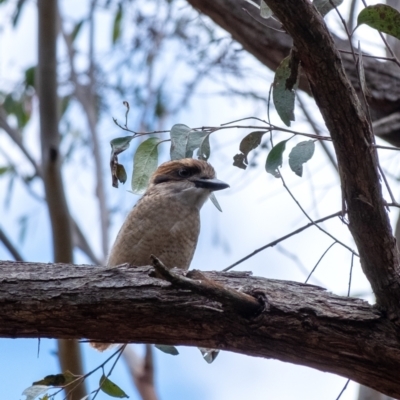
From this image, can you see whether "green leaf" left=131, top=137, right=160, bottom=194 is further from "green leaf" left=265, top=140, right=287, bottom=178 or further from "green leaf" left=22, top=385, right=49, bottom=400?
"green leaf" left=22, top=385, right=49, bottom=400

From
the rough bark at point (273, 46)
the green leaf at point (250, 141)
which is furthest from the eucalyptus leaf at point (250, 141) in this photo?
the rough bark at point (273, 46)

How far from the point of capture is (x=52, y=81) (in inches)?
161

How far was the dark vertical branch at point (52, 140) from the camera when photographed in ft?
13.1

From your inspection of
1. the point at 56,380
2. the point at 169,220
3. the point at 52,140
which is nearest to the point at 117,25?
the point at 52,140

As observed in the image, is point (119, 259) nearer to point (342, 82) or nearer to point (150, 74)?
point (342, 82)

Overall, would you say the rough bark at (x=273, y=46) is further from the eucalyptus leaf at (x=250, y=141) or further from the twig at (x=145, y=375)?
the twig at (x=145, y=375)

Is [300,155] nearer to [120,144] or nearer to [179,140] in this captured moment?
[179,140]

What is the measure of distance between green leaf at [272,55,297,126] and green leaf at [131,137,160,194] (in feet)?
1.62

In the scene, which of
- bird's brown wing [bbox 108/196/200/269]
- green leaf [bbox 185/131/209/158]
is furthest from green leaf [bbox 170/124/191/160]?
bird's brown wing [bbox 108/196/200/269]

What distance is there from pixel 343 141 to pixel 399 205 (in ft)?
1.15

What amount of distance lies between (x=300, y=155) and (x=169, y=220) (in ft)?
3.31

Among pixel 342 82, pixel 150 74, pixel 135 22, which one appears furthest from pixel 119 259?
pixel 150 74

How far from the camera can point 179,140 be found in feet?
7.54

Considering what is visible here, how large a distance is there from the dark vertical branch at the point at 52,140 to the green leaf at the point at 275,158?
6.56ft
